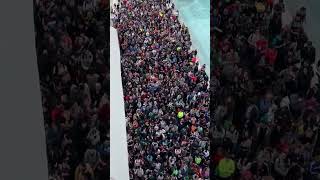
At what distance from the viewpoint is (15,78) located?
563 centimetres

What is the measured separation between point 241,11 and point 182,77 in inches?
248

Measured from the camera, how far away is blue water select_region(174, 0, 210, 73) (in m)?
15.2

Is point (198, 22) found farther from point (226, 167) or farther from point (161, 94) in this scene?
point (226, 167)

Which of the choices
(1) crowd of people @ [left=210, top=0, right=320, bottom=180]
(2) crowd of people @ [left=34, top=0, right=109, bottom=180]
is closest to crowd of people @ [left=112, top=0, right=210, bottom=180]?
(2) crowd of people @ [left=34, top=0, right=109, bottom=180]

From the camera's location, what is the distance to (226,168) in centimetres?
674

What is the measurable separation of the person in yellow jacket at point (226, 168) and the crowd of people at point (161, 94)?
2.83m

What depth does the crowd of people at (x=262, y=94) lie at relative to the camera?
6.49m

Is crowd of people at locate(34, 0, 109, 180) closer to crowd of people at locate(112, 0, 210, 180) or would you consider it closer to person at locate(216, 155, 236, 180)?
person at locate(216, 155, 236, 180)

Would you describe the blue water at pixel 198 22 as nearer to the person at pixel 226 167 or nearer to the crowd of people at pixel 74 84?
the person at pixel 226 167

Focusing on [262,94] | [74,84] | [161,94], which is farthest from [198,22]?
[74,84]

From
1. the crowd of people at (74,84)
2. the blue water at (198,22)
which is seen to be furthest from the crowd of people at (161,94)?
the crowd of people at (74,84)

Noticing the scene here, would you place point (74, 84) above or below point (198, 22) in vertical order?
below

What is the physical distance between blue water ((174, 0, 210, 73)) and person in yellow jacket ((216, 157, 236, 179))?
757 centimetres

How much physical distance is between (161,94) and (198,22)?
7.55 meters
